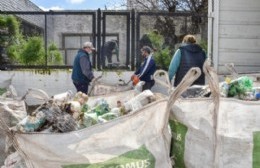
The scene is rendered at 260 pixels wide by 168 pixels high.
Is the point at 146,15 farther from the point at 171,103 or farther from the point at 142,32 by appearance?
the point at 171,103

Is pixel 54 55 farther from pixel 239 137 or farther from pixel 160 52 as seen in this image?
pixel 239 137

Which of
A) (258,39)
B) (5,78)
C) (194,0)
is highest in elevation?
(194,0)

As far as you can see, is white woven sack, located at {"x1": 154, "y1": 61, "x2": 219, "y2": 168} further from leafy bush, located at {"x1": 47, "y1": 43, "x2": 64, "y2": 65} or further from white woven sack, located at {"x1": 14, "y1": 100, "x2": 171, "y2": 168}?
leafy bush, located at {"x1": 47, "y1": 43, "x2": 64, "y2": 65}

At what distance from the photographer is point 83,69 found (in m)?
8.35

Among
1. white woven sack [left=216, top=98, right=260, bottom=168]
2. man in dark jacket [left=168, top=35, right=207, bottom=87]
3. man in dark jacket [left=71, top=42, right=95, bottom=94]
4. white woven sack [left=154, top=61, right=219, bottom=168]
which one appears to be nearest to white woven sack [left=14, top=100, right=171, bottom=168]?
white woven sack [left=154, top=61, right=219, bottom=168]

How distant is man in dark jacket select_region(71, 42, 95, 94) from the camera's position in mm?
8305

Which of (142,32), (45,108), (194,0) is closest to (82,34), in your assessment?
(142,32)

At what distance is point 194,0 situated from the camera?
19688mm

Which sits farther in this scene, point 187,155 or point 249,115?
point 187,155

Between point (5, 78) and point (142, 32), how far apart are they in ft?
9.43

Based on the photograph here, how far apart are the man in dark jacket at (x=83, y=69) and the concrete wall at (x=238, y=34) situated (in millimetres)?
2071

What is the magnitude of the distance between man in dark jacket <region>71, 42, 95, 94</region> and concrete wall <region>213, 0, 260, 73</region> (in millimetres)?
2071

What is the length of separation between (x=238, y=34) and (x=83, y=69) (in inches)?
103

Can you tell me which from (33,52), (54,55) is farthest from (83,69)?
(33,52)
